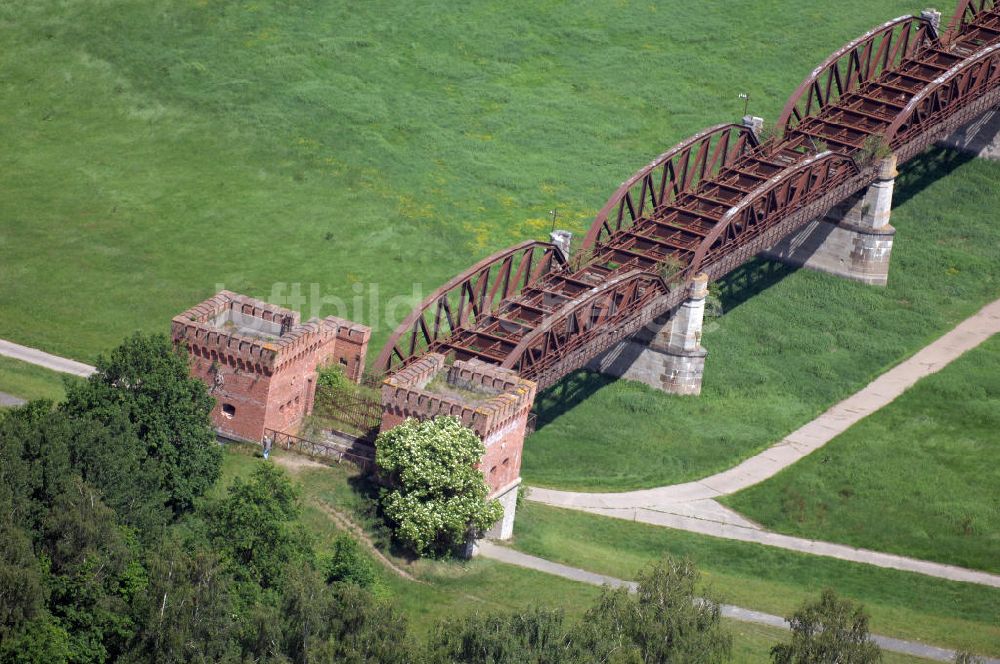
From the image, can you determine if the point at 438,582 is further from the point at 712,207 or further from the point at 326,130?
the point at 326,130

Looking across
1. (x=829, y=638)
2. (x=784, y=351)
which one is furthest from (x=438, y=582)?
(x=784, y=351)

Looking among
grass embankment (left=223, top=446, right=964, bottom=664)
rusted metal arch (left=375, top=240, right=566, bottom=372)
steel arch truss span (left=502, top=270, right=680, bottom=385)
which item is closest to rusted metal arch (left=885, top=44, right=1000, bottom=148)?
steel arch truss span (left=502, top=270, right=680, bottom=385)

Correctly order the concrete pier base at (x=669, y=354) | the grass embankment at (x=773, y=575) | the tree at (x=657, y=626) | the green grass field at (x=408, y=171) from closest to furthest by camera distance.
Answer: the tree at (x=657, y=626) < the grass embankment at (x=773, y=575) < the concrete pier base at (x=669, y=354) < the green grass field at (x=408, y=171)

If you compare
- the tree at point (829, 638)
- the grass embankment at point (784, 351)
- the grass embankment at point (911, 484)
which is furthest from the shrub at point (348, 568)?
the grass embankment at point (911, 484)

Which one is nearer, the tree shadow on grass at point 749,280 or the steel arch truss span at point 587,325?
the steel arch truss span at point 587,325

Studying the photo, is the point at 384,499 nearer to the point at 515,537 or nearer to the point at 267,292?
the point at 515,537

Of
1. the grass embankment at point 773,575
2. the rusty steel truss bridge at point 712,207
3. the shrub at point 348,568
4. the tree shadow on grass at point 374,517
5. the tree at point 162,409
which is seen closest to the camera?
the shrub at point 348,568

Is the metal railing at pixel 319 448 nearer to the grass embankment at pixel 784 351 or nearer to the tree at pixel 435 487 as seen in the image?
the tree at pixel 435 487

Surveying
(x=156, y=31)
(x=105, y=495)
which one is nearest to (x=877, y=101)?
(x=156, y=31)
